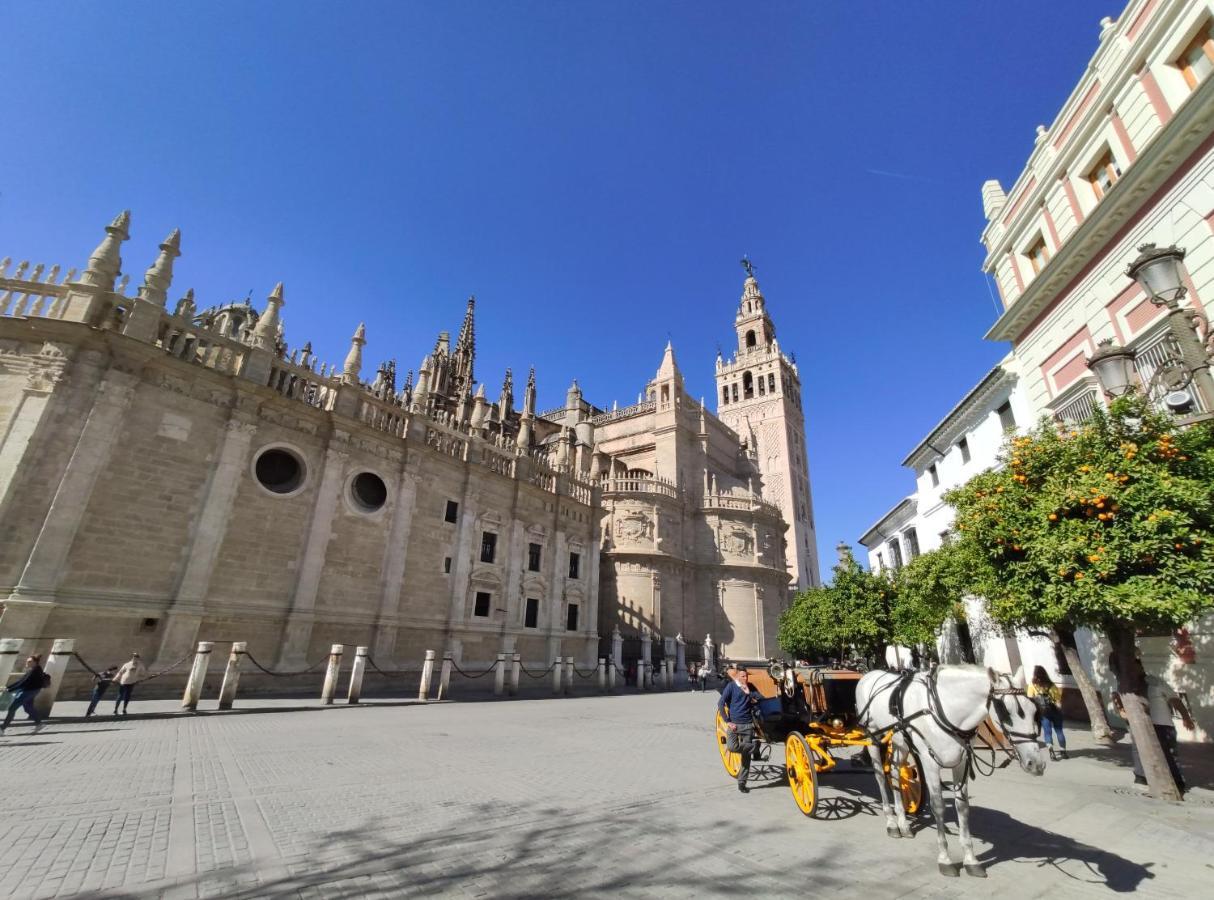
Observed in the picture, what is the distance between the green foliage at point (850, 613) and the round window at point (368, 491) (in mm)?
19898

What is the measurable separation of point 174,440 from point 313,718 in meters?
9.09

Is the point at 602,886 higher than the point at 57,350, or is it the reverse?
the point at 57,350

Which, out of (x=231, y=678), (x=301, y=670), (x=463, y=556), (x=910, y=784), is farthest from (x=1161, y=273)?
(x=463, y=556)

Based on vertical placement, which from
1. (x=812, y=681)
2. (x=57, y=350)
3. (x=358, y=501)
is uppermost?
(x=57, y=350)

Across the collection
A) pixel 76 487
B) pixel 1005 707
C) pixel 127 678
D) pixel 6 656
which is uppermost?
pixel 76 487

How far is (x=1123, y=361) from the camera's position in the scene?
7168 millimetres

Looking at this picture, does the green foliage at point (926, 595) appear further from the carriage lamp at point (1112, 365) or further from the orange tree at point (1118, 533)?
the carriage lamp at point (1112, 365)

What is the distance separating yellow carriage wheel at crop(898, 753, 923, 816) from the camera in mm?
5566

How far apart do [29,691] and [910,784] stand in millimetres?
14391

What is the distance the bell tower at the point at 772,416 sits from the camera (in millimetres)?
56094

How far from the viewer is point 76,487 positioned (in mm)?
13070

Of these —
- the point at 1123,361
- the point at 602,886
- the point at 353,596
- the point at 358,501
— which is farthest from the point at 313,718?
the point at 1123,361

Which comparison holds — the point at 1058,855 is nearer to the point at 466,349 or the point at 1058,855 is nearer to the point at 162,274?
the point at 162,274

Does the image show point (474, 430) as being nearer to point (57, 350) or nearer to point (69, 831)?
point (57, 350)
